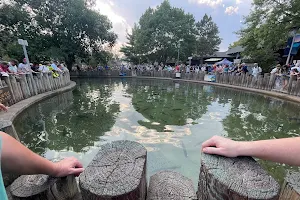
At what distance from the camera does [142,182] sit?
949mm

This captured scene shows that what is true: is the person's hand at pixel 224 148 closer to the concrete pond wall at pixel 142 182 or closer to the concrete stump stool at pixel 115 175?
the concrete pond wall at pixel 142 182

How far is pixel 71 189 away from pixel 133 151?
61 cm

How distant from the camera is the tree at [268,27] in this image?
13352 mm

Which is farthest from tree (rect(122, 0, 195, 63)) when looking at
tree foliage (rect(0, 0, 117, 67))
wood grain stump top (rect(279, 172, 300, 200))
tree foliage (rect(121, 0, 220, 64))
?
wood grain stump top (rect(279, 172, 300, 200))

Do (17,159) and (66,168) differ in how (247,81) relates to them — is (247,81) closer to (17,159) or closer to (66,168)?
(66,168)

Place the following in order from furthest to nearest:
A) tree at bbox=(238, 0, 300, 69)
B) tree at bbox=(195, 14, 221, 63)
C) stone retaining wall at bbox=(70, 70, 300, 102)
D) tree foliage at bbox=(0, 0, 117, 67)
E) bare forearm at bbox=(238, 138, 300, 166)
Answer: tree at bbox=(195, 14, 221, 63) < tree foliage at bbox=(0, 0, 117, 67) < tree at bbox=(238, 0, 300, 69) < stone retaining wall at bbox=(70, 70, 300, 102) < bare forearm at bbox=(238, 138, 300, 166)

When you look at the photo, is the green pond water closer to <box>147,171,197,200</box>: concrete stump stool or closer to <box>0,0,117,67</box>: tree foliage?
<box>147,171,197,200</box>: concrete stump stool

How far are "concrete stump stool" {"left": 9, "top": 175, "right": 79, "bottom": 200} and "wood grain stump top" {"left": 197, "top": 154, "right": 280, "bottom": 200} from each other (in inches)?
37.1

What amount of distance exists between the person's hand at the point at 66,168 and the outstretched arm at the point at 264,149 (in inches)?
32.9

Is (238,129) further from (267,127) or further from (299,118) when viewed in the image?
(299,118)

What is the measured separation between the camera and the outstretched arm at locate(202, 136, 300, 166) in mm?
819

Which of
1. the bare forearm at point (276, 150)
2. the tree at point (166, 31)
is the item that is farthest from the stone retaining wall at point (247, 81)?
the tree at point (166, 31)

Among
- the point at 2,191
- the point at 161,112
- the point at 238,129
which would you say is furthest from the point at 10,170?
the point at 161,112

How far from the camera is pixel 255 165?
896 mm
